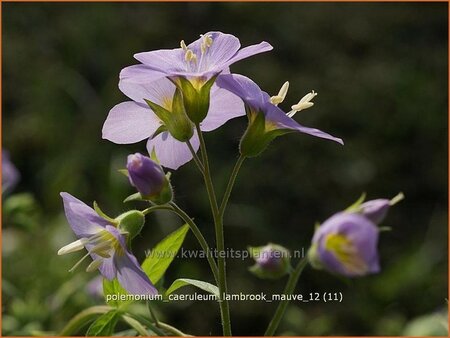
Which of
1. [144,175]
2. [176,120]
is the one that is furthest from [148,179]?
[176,120]

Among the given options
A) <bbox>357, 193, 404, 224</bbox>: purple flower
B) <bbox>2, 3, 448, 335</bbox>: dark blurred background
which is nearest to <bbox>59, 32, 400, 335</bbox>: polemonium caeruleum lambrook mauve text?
<bbox>357, 193, 404, 224</bbox>: purple flower

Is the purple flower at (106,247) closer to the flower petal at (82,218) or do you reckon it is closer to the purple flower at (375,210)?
the flower petal at (82,218)

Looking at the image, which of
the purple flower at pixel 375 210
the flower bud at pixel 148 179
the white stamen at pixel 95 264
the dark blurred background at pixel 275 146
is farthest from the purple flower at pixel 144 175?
the dark blurred background at pixel 275 146

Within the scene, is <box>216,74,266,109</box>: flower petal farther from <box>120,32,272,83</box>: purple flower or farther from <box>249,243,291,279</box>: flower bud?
<box>249,243,291,279</box>: flower bud

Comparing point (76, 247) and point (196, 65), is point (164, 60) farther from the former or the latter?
point (76, 247)

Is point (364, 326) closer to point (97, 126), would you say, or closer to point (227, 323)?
point (97, 126)
